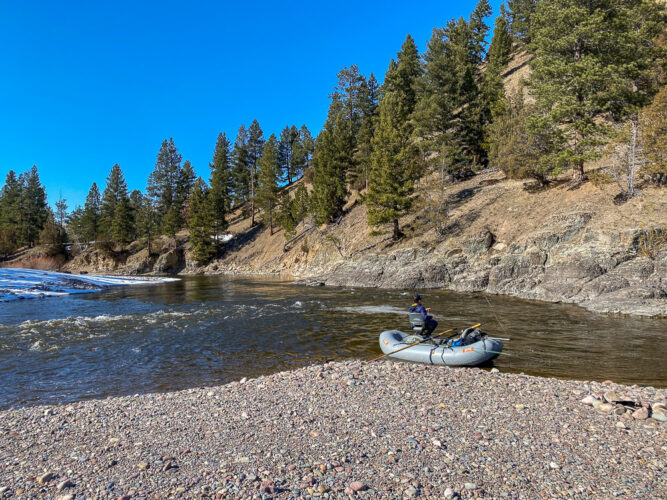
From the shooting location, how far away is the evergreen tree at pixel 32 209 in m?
79.4

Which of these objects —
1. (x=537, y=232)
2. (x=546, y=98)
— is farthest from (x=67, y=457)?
(x=546, y=98)

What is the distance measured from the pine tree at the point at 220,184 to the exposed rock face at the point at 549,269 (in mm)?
38749

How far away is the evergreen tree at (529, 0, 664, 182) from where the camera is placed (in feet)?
82.4

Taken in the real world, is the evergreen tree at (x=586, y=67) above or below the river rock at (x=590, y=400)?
above

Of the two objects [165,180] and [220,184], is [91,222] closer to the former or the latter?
[165,180]

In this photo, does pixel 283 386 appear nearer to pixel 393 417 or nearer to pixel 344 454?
pixel 393 417

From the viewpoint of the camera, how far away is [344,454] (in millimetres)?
5133

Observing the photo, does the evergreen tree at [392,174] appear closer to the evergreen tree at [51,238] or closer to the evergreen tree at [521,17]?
the evergreen tree at [521,17]

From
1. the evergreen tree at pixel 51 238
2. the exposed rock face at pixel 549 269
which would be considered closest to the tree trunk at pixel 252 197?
the exposed rock face at pixel 549 269

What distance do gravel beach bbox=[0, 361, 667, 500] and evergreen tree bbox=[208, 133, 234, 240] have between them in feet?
196

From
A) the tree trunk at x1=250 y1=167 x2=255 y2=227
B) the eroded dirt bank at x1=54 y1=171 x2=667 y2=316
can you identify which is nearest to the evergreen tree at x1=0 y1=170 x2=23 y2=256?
the tree trunk at x1=250 y1=167 x2=255 y2=227

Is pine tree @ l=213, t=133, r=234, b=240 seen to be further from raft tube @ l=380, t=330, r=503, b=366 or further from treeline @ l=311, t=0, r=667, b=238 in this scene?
raft tube @ l=380, t=330, r=503, b=366

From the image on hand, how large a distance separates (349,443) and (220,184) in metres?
71.5

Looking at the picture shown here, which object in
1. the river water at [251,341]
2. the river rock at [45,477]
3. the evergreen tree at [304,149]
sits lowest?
the river water at [251,341]
